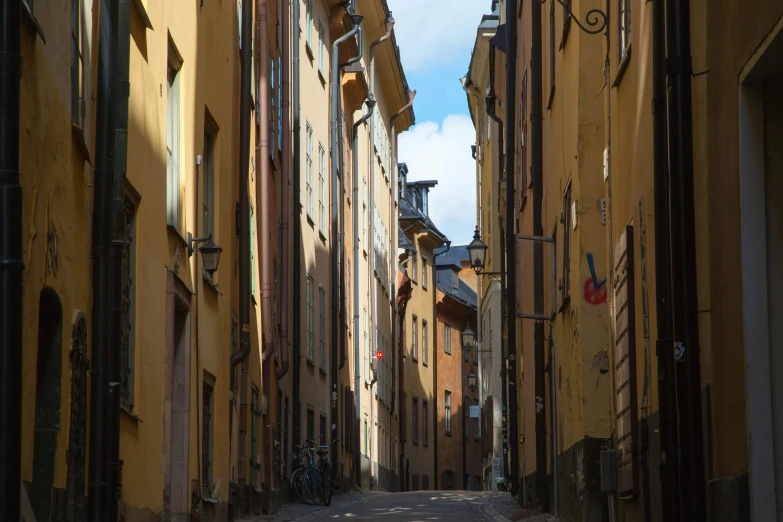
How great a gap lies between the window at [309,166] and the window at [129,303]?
1358 centimetres

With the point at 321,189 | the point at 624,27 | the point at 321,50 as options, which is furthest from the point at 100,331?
the point at 321,50

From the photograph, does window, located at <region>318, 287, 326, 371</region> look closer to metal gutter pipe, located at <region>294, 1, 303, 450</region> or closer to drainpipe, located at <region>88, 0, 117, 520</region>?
metal gutter pipe, located at <region>294, 1, 303, 450</region>

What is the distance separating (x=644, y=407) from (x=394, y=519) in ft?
23.1

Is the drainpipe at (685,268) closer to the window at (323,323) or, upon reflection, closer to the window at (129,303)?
the window at (129,303)

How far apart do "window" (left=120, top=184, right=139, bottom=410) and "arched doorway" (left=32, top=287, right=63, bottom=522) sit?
2204 mm

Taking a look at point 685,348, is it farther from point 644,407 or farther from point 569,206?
point 569,206

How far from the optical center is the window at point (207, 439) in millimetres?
14305

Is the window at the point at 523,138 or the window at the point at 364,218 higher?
the window at the point at 364,218

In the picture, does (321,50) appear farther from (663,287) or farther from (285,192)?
(663,287)

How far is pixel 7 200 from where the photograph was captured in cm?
516

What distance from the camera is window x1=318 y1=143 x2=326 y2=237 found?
26.5m

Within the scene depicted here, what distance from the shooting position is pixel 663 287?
24.8 feet

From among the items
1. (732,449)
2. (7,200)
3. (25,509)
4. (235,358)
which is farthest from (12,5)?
(235,358)

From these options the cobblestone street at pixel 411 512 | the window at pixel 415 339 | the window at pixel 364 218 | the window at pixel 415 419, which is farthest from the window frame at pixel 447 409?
the cobblestone street at pixel 411 512
